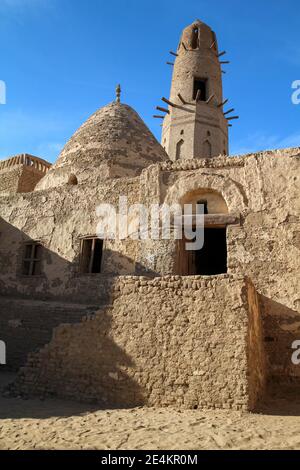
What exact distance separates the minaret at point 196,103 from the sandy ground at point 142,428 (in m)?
17.5

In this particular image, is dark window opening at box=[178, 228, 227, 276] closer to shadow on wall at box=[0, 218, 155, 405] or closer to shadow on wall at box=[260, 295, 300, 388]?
shadow on wall at box=[0, 218, 155, 405]

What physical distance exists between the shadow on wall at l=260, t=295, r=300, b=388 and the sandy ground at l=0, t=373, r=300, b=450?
1.52 metres

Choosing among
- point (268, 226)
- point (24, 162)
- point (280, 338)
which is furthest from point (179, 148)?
point (280, 338)

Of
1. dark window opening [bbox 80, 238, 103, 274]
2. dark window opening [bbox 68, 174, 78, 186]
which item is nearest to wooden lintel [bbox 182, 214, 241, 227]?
dark window opening [bbox 80, 238, 103, 274]

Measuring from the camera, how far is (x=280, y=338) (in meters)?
7.63

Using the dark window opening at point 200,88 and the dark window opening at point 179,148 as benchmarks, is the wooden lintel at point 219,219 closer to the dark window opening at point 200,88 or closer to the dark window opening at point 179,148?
the dark window opening at point 179,148

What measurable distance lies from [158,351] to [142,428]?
1.31 m

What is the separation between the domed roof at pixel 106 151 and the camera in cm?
1213

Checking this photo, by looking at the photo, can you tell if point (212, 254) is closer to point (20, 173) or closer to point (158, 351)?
point (158, 351)

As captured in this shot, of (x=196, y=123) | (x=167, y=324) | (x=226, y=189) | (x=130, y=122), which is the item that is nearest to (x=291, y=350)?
(x=167, y=324)

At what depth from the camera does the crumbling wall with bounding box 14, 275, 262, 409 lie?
551 centimetres

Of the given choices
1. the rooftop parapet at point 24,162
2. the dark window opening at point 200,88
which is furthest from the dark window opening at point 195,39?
the rooftop parapet at point 24,162

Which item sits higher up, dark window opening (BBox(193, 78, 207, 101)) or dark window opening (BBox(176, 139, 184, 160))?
dark window opening (BBox(193, 78, 207, 101))
